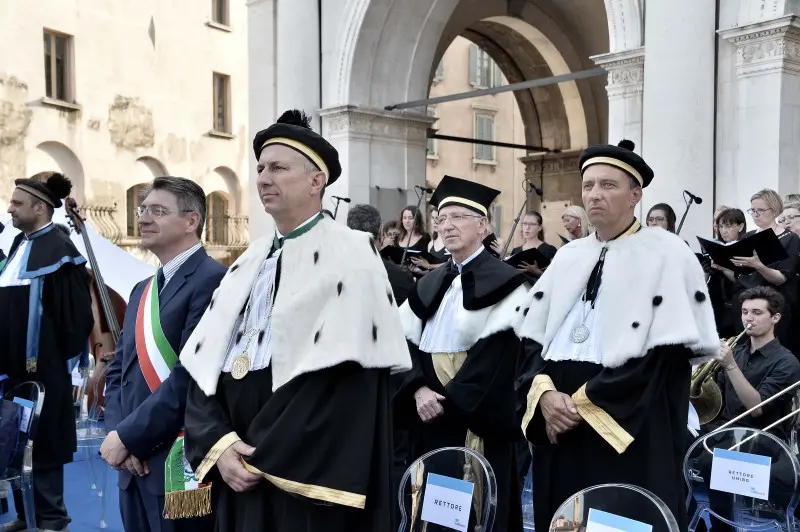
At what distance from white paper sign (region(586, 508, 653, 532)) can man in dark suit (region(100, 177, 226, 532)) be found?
1.47 metres

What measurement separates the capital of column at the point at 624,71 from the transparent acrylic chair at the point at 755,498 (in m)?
5.79

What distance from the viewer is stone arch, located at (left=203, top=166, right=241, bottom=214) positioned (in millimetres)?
26000

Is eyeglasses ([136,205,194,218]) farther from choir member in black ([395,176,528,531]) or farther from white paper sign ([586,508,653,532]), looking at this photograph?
white paper sign ([586,508,653,532])

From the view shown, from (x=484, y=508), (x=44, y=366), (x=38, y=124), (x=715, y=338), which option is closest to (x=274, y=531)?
(x=484, y=508)

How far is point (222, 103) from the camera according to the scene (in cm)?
2686

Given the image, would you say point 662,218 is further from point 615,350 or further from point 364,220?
point 615,350

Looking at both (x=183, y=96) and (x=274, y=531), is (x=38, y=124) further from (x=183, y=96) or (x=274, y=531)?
(x=274, y=531)

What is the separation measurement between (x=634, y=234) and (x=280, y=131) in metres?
1.41

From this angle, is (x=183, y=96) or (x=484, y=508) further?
(x=183, y=96)

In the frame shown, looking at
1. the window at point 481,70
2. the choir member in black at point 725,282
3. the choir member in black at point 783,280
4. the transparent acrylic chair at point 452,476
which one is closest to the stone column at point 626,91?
the choir member in black at point 725,282

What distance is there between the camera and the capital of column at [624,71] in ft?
29.8

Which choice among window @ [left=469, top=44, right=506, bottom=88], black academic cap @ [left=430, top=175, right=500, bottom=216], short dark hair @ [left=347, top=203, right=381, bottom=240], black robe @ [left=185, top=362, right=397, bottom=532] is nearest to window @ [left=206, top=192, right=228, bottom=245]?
window @ [left=469, top=44, right=506, bottom=88]

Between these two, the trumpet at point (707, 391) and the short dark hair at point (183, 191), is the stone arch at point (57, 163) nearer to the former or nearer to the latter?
the trumpet at point (707, 391)

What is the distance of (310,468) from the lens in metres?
2.59
